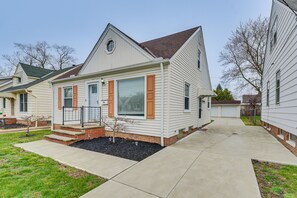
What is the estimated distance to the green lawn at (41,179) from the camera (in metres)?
2.47

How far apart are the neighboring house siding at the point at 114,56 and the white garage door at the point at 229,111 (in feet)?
69.3

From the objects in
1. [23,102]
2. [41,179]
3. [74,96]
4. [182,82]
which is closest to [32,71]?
[23,102]

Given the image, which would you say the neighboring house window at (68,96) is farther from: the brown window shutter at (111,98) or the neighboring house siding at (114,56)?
the brown window shutter at (111,98)

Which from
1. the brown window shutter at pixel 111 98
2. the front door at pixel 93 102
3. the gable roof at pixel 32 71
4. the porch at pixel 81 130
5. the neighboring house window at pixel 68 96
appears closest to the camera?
the porch at pixel 81 130

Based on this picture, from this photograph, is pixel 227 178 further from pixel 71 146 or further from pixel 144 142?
pixel 71 146

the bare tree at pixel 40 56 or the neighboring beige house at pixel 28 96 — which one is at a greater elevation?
the bare tree at pixel 40 56

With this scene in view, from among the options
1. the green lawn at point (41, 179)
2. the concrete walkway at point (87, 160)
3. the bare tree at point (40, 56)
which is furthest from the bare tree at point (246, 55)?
the bare tree at point (40, 56)

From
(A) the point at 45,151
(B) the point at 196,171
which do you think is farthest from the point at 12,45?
(B) the point at 196,171

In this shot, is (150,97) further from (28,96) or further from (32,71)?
(32,71)

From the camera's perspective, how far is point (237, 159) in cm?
391

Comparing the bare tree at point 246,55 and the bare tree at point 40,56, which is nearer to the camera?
the bare tree at point 246,55

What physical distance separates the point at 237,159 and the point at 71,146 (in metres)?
5.42

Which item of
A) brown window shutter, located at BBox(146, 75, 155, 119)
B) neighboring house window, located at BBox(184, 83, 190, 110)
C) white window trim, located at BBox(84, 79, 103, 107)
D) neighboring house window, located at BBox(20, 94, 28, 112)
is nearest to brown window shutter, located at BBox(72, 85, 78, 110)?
white window trim, located at BBox(84, 79, 103, 107)

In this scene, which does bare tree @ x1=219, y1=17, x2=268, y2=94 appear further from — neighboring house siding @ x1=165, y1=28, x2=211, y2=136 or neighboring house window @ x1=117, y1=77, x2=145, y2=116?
neighboring house window @ x1=117, y1=77, x2=145, y2=116
